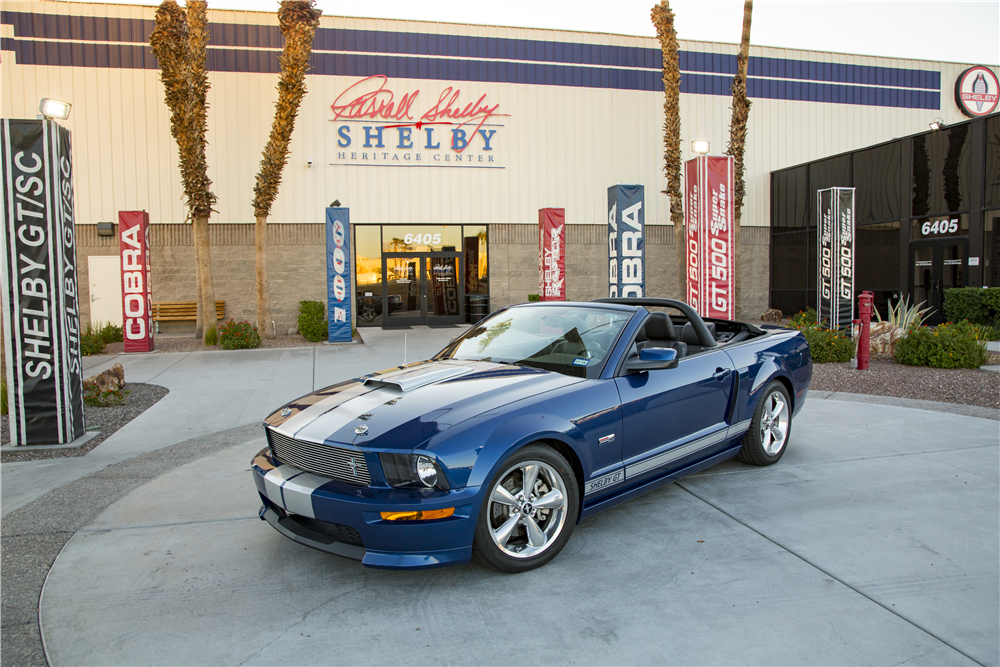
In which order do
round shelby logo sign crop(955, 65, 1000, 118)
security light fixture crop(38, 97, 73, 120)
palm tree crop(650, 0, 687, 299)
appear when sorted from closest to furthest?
security light fixture crop(38, 97, 73, 120)
palm tree crop(650, 0, 687, 299)
round shelby logo sign crop(955, 65, 1000, 118)

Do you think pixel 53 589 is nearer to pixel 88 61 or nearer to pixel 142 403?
pixel 142 403

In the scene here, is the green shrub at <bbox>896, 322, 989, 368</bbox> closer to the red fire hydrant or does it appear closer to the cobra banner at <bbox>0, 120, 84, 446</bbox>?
the red fire hydrant

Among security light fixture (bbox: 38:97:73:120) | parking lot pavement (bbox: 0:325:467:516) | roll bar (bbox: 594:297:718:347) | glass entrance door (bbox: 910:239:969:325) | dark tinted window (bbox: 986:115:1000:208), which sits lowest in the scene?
parking lot pavement (bbox: 0:325:467:516)

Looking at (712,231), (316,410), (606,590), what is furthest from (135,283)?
(606,590)

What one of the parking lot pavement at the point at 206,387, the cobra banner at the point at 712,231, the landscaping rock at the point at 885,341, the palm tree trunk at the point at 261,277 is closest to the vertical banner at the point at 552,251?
the parking lot pavement at the point at 206,387

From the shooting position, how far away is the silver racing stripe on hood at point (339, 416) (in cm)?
336

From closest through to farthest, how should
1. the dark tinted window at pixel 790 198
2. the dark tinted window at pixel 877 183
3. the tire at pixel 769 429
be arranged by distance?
1. the tire at pixel 769 429
2. the dark tinted window at pixel 877 183
3. the dark tinted window at pixel 790 198

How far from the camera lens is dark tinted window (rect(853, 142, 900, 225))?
1809 centimetres

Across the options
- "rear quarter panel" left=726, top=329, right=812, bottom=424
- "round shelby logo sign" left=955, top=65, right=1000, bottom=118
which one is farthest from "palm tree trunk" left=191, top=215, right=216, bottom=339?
"round shelby logo sign" left=955, top=65, right=1000, bottom=118

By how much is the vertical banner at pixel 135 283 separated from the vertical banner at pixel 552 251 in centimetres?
965

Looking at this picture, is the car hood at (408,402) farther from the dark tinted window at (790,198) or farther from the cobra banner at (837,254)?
the dark tinted window at (790,198)

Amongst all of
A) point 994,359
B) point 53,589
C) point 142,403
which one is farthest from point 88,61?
point 994,359

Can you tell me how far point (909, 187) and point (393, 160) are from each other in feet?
47.1

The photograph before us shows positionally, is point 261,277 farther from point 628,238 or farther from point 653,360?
point 653,360
